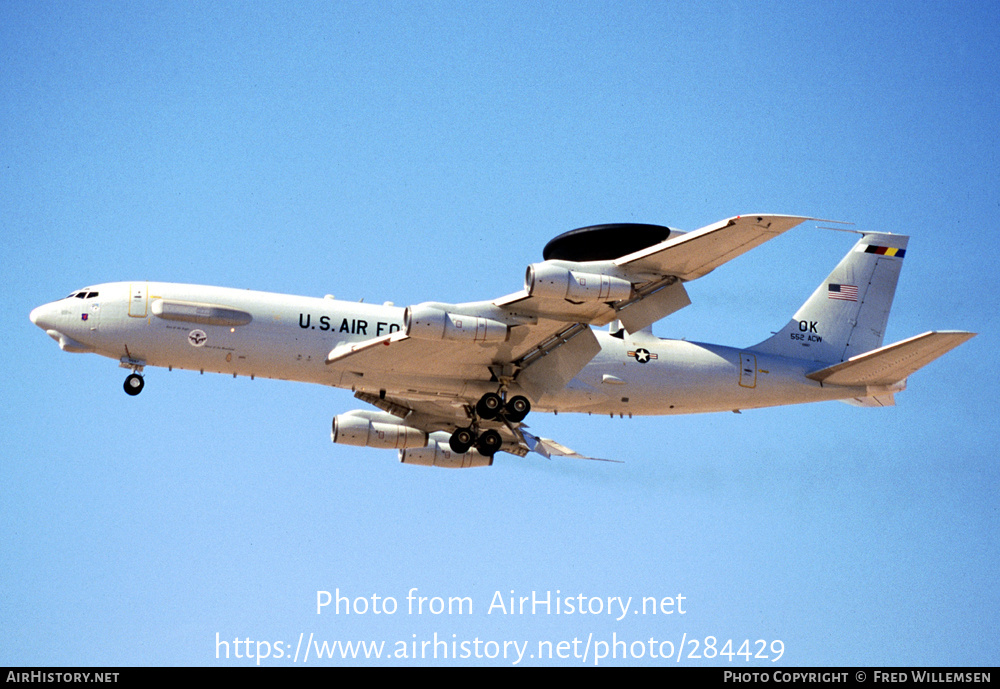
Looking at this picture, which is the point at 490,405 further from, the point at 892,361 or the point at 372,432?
the point at 892,361

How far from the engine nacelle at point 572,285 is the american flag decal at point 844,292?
16076mm

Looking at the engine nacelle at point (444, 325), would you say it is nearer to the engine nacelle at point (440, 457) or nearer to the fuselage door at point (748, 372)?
the fuselage door at point (748, 372)

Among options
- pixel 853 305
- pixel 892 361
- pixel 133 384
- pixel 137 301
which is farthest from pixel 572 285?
pixel 853 305

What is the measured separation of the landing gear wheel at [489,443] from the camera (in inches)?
1543

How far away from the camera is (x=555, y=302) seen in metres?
32.6

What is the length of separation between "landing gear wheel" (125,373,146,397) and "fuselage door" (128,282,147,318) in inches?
78.2

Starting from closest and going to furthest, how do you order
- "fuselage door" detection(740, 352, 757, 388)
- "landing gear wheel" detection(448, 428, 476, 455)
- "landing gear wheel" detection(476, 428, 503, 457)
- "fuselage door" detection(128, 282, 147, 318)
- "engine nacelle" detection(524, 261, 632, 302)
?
1. "engine nacelle" detection(524, 261, 632, 302)
2. "fuselage door" detection(128, 282, 147, 318)
3. "landing gear wheel" detection(476, 428, 503, 457)
4. "landing gear wheel" detection(448, 428, 476, 455)
5. "fuselage door" detection(740, 352, 757, 388)

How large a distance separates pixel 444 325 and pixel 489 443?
7496 mm

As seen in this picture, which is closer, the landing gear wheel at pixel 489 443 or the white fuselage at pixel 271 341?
the white fuselage at pixel 271 341

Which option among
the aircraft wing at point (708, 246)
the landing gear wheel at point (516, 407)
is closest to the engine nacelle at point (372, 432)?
the landing gear wheel at point (516, 407)

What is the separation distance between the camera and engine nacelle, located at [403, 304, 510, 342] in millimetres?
32906

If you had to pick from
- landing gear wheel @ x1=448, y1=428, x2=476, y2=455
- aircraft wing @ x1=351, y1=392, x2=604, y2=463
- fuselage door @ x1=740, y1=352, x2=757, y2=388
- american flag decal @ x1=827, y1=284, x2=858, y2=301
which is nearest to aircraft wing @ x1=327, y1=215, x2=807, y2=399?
landing gear wheel @ x1=448, y1=428, x2=476, y2=455

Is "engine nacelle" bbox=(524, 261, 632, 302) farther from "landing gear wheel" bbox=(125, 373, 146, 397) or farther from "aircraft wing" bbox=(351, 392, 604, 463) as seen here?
"landing gear wheel" bbox=(125, 373, 146, 397)
